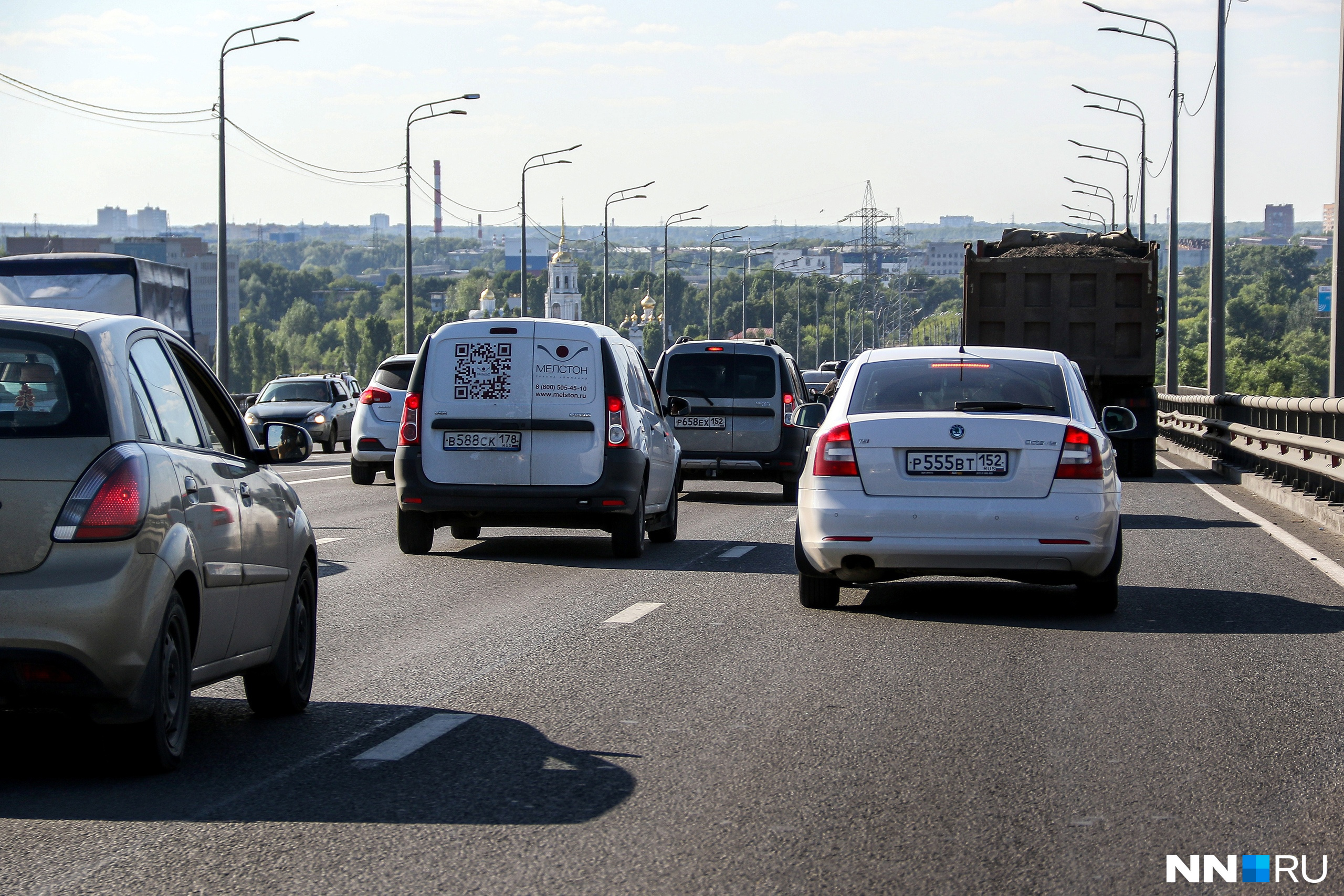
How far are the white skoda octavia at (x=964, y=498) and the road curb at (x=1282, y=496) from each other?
6830 mm

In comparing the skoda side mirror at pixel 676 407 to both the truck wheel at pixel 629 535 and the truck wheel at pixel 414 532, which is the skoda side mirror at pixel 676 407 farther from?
the truck wheel at pixel 414 532

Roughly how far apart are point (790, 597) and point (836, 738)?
464 cm

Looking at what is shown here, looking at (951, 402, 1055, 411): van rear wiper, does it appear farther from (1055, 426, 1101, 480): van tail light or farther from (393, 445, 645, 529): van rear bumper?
(393, 445, 645, 529): van rear bumper

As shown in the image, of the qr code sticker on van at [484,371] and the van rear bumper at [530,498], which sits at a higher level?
the qr code sticker on van at [484,371]

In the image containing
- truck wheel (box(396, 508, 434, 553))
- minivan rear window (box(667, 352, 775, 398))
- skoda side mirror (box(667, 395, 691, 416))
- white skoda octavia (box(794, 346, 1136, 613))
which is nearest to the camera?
white skoda octavia (box(794, 346, 1136, 613))

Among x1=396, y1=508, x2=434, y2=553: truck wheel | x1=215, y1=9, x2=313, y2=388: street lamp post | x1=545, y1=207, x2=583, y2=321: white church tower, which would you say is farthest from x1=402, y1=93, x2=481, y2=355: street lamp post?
x1=545, y1=207, x2=583, y2=321: white church tower

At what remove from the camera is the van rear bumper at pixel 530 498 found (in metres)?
13.5

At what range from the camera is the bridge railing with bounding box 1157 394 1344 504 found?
18.1 meters

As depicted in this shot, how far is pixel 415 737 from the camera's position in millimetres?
6641

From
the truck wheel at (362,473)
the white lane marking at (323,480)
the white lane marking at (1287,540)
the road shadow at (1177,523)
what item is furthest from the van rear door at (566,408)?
the white lane marking at (323,480)

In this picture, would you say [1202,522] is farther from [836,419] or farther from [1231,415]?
[1231,415]

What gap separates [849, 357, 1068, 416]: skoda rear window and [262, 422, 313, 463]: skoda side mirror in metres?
3.90

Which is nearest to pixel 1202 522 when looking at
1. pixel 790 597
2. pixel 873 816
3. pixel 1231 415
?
pixel 790 597

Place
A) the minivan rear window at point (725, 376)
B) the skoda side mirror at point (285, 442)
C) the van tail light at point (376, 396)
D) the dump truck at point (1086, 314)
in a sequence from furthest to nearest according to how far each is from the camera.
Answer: the dump truck at point (1086, 314)
the van tail light at point (376, 396)
the minivan rear window at point (725, 376)
the skoda side mirror at point (285, 442)
